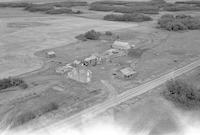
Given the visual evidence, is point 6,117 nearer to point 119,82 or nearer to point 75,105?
point 75,105

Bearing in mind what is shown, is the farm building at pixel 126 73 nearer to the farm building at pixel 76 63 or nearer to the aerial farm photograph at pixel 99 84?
the aerial farm photograph at pixel 99 84

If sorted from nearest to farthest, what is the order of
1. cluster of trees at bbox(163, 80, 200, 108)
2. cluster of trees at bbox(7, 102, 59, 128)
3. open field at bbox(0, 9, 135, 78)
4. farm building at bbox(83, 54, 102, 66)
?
cluster of trees at bbox(7, 102, 59, 128)
cluster of trees at bbox(163, 80, 200, 108)
farm building at bbox(83, 54, 102, 66)
open field at bbox(0, 9, 135, 78)

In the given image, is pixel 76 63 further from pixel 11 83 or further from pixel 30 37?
pixel 30 37

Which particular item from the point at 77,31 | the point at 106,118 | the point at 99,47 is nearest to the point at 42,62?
the point at 99,47

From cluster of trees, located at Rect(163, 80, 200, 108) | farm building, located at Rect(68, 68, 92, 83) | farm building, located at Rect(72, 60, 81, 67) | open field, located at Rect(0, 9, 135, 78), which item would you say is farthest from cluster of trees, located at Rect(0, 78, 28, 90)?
cluster of trees, located at Rect(163, 80, 200, 108)

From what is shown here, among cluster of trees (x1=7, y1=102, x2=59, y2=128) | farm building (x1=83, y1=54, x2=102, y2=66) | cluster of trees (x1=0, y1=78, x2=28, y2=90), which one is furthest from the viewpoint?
farm building (x1=83, y1=54, x2=102, y2=66)

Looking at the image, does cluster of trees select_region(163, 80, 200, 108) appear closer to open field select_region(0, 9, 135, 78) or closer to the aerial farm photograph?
the aerial farm photograph

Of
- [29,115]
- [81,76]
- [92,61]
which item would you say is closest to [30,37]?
[92,61]
